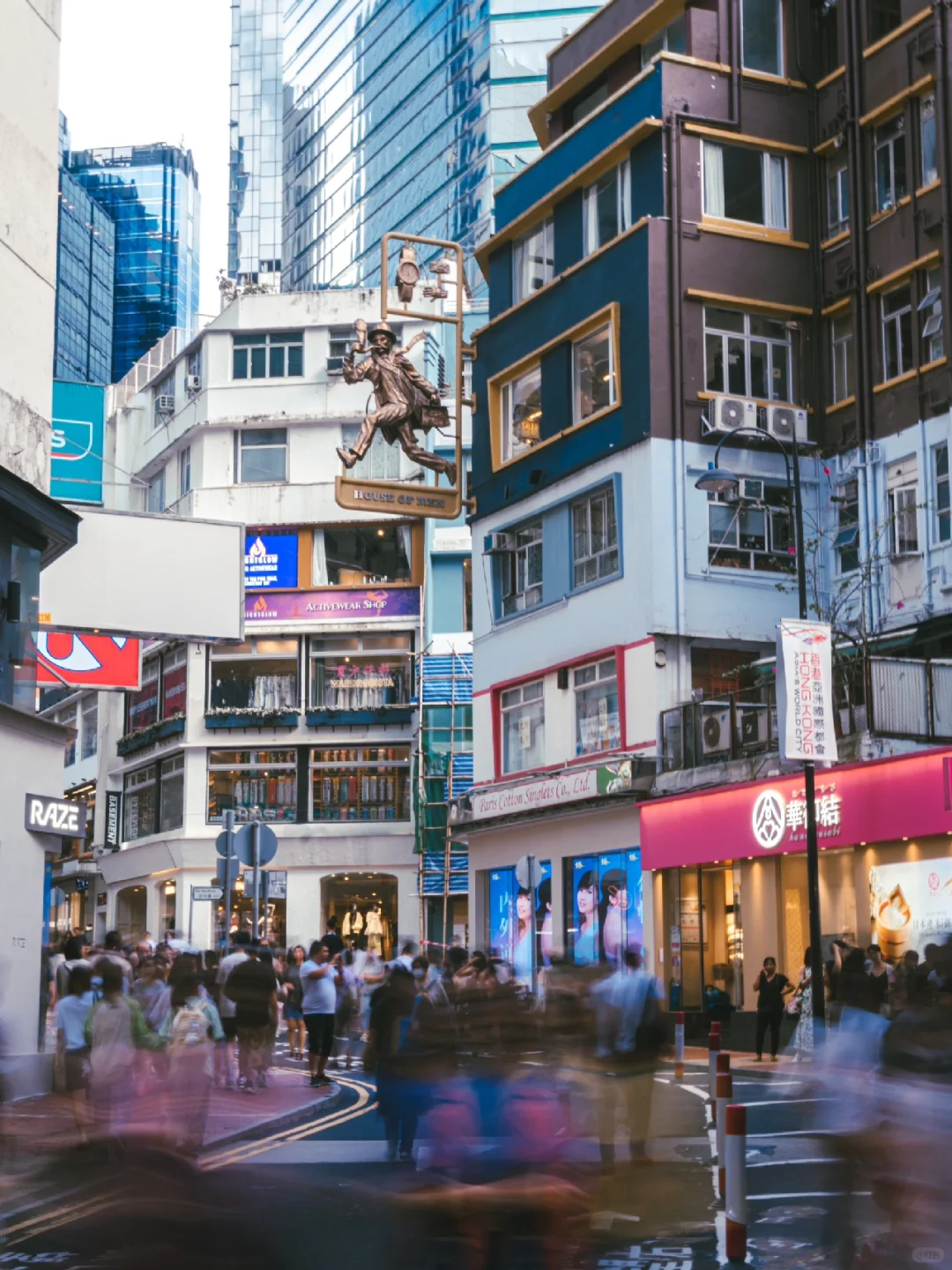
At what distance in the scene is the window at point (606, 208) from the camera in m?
36.8

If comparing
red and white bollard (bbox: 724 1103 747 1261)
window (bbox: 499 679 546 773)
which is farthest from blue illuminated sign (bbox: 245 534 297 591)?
red and white bollard (bbox: 724 1103 747 1261)

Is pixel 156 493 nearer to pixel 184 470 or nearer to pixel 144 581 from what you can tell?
pixel 184 470

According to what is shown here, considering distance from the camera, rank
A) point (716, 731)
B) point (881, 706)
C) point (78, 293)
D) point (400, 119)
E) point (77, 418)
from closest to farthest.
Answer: point (881, 706), point (77, 418), point (716, 731), point (400, 119), point (78, 293)

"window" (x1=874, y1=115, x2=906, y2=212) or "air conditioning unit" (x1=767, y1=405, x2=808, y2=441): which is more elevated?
"window" (x1=874, y1=115, x2=906, y2=212)

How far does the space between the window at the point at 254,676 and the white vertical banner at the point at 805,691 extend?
30816 millimetres

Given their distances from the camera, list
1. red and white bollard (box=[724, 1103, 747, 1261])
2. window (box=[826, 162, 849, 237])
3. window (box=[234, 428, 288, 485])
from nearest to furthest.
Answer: red and white bollard (box=[724, 1103, 747, 1261]) → window (box=[826, 162, 849, 237]) → window (box=[234, 428, 288, 485])

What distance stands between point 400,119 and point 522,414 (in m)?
83.4

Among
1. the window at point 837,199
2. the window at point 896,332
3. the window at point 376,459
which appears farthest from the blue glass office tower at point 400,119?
the window at point 896,332

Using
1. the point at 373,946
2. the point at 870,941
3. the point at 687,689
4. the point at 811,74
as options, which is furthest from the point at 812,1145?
the point at 373,946

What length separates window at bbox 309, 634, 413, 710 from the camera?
56.9m

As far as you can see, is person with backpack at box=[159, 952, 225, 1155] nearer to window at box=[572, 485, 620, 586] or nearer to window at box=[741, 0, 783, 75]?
window at box=[572, 485, 620, 586]

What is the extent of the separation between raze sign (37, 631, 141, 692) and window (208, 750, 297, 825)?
25.7 m

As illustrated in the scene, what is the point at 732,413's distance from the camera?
1373 inches

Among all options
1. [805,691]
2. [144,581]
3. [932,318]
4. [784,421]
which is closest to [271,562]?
[784,421]
